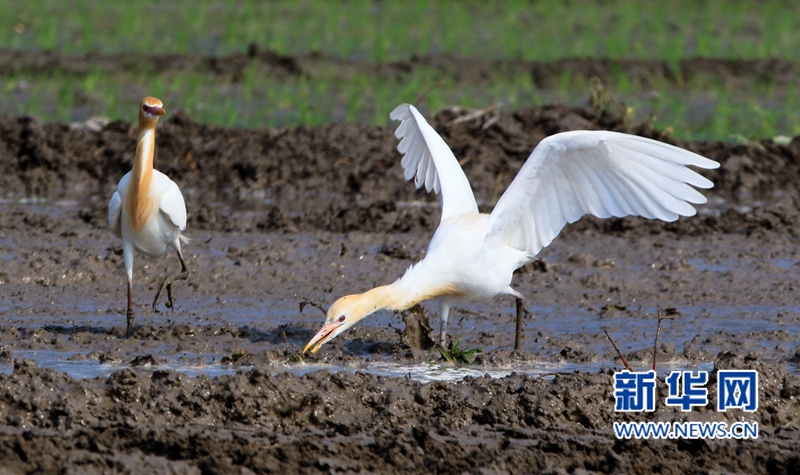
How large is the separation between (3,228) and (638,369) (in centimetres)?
590

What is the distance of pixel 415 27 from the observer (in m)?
23.2

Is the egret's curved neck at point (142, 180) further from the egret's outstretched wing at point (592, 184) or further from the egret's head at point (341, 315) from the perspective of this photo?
the egret's outstretched wing at point (592, 184)

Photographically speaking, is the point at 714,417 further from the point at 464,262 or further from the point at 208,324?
the point at 208,324

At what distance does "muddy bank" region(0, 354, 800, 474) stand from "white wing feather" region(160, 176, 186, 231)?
2.31 m

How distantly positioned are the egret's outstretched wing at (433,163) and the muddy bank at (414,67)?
35.2 feet

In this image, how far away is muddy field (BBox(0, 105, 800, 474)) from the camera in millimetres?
4355

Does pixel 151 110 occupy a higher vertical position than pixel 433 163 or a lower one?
higher

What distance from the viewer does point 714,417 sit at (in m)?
4.92

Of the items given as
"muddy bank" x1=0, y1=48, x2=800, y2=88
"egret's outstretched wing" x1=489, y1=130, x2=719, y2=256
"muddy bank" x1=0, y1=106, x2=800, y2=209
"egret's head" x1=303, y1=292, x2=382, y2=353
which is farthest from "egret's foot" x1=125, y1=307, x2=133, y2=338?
"muddy bank" x1=0, y1=48, x2=800, y2=88

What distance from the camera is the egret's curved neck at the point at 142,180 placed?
691 cm

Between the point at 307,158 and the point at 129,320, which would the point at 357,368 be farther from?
the point at 307,158

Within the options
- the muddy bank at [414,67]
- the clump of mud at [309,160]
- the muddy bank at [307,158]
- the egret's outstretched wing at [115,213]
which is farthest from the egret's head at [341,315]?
the muddy bank at [414,67]

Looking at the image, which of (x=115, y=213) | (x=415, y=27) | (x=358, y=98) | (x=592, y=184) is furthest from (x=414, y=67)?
(x=592, y=184)

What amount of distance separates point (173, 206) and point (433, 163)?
1.77 metres
